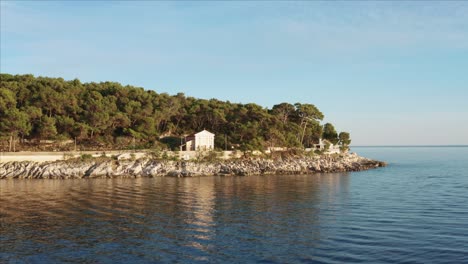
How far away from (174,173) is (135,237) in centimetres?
4564

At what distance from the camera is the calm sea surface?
21344 millimetres

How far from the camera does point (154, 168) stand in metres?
70.9

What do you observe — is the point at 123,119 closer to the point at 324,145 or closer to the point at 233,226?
the point at 324,145

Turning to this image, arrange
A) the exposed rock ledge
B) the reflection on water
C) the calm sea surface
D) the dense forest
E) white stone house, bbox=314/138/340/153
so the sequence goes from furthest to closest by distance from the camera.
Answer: white stone house, bbox=314/138/340/153
the dense forest
the exposed rock ledge
the reflection on water
the calm sea surface

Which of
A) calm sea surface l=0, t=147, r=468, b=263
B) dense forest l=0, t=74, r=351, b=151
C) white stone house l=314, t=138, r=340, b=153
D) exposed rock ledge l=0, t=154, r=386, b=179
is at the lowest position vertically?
calm sea surface l=0, t=147, r=468, b=263

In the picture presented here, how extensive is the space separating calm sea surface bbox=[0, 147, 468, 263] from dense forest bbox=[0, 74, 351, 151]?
3704 centimetres

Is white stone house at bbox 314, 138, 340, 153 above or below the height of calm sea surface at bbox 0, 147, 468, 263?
above

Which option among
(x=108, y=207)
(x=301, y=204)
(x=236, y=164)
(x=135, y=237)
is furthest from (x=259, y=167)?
(x=135, y=237)

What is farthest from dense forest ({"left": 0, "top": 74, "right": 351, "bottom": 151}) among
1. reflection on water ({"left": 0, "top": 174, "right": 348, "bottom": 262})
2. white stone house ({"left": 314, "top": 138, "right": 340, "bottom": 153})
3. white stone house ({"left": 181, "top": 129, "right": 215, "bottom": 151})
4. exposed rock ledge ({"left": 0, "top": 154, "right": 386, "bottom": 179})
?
reflection on water ({"left": 0, "top": 174, "right": 348, "bottom": 262})

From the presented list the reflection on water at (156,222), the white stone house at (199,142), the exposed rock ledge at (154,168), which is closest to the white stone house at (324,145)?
the exposed rock ledge at (154,168)

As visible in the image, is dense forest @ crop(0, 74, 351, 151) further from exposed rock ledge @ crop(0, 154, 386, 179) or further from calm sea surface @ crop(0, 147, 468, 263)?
calm sea surface @ crop(0, 147, 468, 263)

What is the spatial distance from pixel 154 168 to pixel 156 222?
41.9 metres

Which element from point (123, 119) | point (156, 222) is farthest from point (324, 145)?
point (156, 222)

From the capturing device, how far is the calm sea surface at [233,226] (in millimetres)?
21344
